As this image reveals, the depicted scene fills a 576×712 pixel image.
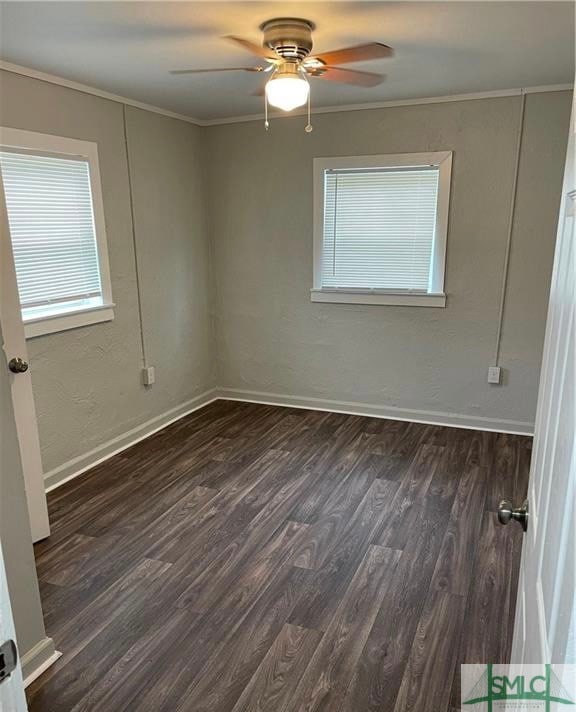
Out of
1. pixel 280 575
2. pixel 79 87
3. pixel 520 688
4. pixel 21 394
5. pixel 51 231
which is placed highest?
pixel 79 87

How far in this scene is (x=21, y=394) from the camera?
8.22ft

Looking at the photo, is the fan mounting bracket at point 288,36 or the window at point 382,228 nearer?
the fan mounting bracket at point 288,36

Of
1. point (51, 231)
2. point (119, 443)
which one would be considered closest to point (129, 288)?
point (51, 231)

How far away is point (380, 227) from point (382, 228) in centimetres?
2

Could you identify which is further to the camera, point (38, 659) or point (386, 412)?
point (386, 412)

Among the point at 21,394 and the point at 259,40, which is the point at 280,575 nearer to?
the point at 21,394

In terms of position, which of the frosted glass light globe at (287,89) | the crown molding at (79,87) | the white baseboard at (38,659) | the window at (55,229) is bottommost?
the white baseboard at (38,659)

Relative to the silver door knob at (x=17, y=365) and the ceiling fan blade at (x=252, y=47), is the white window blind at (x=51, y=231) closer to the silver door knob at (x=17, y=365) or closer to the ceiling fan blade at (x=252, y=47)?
the silver door knob at (x=17, y=365)

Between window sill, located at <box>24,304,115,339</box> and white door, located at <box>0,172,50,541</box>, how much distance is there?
47 centimetres

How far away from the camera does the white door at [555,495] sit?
71 cm

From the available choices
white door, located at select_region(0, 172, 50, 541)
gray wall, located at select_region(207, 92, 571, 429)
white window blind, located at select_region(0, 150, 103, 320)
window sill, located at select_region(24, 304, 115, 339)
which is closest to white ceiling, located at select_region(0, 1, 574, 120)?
gray wall, located at select_region(207, 92, 571, 429)

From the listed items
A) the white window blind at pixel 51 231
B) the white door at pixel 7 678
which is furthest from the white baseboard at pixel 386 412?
the white door at pixel 7 678

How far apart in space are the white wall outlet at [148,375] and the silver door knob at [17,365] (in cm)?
142

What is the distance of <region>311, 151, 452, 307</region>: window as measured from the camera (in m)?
3.78
